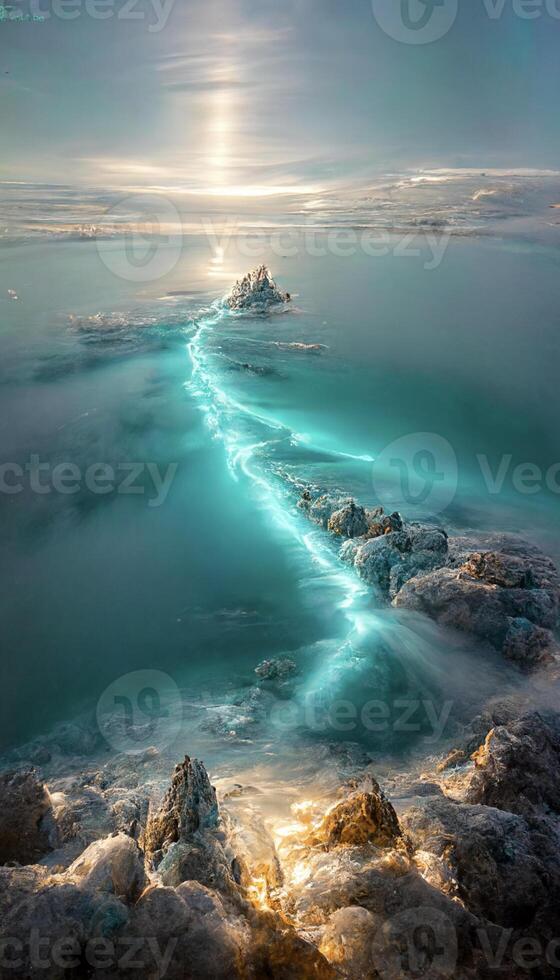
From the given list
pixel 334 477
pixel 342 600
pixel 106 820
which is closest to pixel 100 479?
pixel 334 477

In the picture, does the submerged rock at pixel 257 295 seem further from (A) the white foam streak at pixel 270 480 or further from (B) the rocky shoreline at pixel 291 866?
(B) the rocky shoreline at pixel 291 866

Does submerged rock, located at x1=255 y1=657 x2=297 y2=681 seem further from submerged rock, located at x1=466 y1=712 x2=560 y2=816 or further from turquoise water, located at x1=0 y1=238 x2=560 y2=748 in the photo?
submerged rock, located at x1=466 y1=712 x2=560 y2=816

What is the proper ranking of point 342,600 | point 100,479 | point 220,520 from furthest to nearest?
point 100,479
point 220,520
point 342,600

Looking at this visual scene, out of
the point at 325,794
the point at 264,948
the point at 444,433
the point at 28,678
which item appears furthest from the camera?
the point at 444,433

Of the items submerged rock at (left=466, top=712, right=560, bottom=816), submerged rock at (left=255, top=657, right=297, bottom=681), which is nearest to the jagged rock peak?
submerged rock at (left=466, top=712, right=560, bottom=816)

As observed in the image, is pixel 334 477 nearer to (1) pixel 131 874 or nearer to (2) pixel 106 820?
(2) pixel 106 820

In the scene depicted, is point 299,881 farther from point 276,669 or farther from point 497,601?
point 497,601
